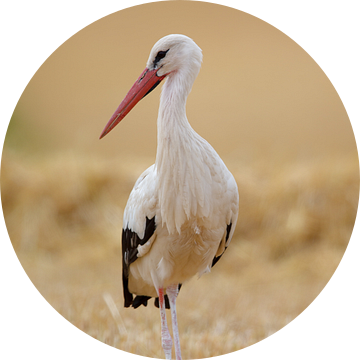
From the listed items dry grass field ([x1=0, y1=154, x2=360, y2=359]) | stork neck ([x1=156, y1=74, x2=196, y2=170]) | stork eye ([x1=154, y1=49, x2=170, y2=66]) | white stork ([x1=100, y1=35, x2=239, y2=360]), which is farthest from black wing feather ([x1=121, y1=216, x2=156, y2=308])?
dry grass field ([x1=0, y1=154, x2=360, y2=359])

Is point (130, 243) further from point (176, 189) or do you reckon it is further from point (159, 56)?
point (159, 56)

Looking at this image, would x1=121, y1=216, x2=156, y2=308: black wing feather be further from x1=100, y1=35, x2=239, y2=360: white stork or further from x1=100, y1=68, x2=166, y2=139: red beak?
x1=100, y1=68, x2=166, y2=139: red beak

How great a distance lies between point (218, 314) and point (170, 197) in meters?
1.53

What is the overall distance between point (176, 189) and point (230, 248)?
1.86 metres

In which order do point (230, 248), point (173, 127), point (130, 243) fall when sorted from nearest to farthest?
point (173, 127)
point (130, 243)
point (230, 248)

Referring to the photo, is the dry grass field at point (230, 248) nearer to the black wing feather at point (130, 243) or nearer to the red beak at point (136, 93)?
the black wing feather at point (130, 243)

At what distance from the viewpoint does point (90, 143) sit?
3062 millimetres

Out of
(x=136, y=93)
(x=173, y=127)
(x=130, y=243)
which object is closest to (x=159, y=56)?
(x=136, y=93)

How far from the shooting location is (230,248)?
3363 millimetres

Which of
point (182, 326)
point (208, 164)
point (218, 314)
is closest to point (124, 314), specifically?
point (182, 326)

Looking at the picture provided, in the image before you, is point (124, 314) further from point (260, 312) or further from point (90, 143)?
point (90, 143)

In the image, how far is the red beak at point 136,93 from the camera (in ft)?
5.55

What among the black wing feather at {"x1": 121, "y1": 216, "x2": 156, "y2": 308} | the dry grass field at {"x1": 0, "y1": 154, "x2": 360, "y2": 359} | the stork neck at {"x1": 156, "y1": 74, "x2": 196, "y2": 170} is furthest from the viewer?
the dry grass field at {"x1": 0, "y1": 154, "x2": 360, "y2": 359}

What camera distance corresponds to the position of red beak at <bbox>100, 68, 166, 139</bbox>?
1.69 metres
